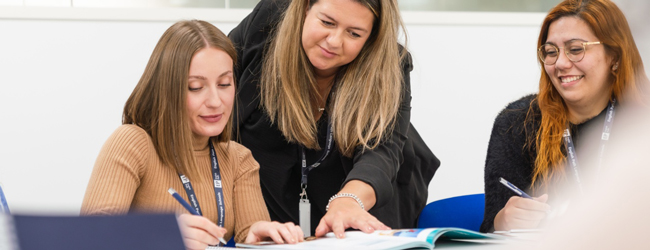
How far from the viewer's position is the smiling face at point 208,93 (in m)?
1.72

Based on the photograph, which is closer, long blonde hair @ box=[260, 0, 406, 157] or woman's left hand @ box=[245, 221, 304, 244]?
woman's left hand @ box=[245, 221, 304, 244]

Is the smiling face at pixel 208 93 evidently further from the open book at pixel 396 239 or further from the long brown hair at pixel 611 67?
the long brown hair at pixel 611 67

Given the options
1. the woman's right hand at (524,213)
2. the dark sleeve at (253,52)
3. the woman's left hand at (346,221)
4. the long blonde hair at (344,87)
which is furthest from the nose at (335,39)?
the woman's right hand at (524,213)

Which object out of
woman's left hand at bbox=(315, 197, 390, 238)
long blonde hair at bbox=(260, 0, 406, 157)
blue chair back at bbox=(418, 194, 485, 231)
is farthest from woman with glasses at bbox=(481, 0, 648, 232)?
woman's left hand at bbox=(315, 197, 390, 238)

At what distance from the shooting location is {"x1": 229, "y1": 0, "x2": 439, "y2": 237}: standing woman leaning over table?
1888 mm

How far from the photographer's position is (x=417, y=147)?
224 centimetres

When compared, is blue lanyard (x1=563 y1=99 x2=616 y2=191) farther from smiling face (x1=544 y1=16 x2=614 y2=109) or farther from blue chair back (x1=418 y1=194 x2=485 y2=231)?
blue chair back (x1=418 y1=194 x2=485 y2=231)

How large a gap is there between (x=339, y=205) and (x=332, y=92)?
0.51 meters

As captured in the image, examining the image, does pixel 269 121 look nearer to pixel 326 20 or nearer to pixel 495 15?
pixel 326 20

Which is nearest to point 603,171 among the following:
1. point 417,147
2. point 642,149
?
point 642,149

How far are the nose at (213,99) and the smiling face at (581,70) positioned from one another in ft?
3.40

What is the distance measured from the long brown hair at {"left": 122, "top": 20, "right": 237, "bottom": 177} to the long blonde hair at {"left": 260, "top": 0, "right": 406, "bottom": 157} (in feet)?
0.83

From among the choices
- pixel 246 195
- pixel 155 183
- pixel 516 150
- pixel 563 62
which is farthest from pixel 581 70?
pixel 155 183

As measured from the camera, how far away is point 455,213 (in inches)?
84.0
